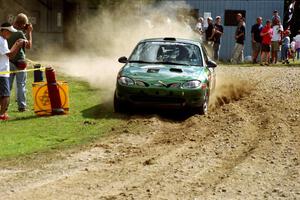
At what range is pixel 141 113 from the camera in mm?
12844

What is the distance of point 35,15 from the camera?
3244 centimetres

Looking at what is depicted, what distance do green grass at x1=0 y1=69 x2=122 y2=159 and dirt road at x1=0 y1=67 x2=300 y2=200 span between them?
47cm

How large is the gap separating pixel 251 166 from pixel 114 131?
332cm

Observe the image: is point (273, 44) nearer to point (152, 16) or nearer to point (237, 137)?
point (152, 16)

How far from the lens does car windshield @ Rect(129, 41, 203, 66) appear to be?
44.5ft

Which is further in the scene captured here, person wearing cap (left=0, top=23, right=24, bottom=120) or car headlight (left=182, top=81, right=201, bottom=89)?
car headlight (left=182, top=81, right=201, bottom=89)

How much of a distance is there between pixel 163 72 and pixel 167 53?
1191 mm

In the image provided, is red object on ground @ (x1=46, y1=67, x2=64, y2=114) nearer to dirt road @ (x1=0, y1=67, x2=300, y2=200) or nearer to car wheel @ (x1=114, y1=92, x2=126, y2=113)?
car wheel @ (x1=114, y1=92, x2=126, y2=113)

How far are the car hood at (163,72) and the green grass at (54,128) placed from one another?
0.97 meters

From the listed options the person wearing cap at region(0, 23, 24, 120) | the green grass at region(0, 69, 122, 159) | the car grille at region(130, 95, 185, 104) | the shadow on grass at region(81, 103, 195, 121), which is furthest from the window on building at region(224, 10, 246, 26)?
the person wearing cap at region(0, 23, 24, 120)

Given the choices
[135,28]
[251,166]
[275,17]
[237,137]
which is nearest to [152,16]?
[135,28]

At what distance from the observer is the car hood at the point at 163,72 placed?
1245cm

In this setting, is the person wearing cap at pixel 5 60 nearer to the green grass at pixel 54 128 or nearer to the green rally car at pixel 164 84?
the green grass at pixel 54 128

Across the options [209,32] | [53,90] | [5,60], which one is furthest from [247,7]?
[5,60]
